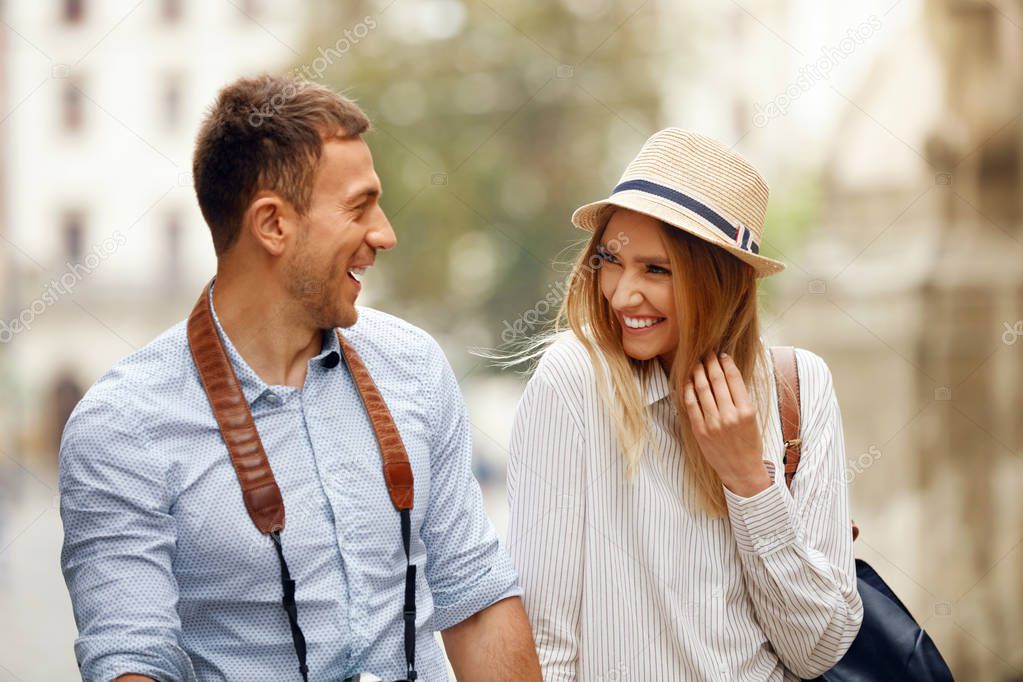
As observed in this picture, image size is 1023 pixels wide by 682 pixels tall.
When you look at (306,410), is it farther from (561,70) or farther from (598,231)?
(561,70)

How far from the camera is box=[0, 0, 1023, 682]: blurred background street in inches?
225

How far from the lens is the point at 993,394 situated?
5711 mm

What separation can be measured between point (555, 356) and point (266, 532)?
70 cm

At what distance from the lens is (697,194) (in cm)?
232

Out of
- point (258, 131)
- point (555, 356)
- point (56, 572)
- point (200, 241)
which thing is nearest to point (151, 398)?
point (258, 131)

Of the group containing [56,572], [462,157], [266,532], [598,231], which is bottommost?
[56,572]

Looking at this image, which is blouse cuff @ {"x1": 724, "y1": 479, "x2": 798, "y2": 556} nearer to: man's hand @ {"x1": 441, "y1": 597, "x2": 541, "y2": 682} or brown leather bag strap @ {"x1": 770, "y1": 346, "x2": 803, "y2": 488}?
brown leather bag strap @ {"x1": 770, "y1": 346, "x2": 803, "y2": 488}

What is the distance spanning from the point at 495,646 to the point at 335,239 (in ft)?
2.45

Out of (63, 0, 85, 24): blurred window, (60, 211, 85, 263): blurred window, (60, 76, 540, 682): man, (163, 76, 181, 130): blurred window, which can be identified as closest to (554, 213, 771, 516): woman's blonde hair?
(60, 76, 540, 682): man

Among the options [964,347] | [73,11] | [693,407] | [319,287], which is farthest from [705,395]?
→ [73,11]

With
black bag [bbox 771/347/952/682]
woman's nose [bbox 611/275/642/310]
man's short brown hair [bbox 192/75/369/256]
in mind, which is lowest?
black bag [bbox 771/347/952/682]

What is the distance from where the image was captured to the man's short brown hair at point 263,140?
202 cm

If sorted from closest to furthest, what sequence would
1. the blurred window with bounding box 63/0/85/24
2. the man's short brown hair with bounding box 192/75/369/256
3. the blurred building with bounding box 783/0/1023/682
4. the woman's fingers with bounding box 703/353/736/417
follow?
1. the man's short brown hair with bounding box 192/75/369/256
2. the woman's fingers with bounding box 703/353/736/417
3. the blurred building with bounding box 783/0/1023/682
4. the blurred window with bounding box 63/0/85/24

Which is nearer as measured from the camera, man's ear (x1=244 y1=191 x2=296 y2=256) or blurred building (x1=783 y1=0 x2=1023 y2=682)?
man's ear (x1=244 y1=191 x2=296 y2=256)
